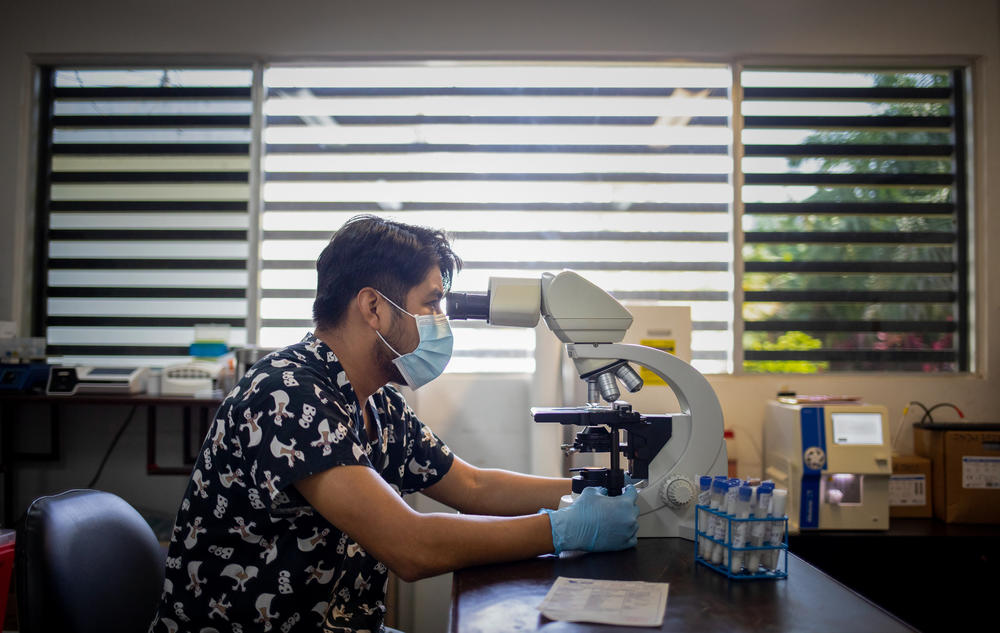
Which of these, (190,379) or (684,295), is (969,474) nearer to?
(684,295)

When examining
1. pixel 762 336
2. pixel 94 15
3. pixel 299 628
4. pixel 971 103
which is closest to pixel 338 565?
pixel 299 628

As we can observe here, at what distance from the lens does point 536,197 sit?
9.44 ft

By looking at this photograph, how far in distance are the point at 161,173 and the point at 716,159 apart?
8.07 feet

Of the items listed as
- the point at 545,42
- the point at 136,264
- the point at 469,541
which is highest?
the point at 545,42

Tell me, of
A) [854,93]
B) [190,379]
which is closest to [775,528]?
[190,379]

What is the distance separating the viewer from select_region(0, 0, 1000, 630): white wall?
277cm

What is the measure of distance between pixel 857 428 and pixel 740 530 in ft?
4.45

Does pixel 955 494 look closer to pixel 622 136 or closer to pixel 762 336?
pixel 762 336

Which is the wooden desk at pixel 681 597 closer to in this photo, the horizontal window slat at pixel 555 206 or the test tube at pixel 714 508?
the test tube at pixel 714 508

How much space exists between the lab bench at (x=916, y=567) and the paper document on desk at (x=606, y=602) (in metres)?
1.39

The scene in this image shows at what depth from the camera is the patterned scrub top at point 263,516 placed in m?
1.20

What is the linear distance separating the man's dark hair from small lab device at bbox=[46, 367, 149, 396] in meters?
1.53

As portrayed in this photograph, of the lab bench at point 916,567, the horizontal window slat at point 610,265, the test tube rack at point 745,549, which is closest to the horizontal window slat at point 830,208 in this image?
the horizontal window slat at point 610,265

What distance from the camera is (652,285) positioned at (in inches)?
112
